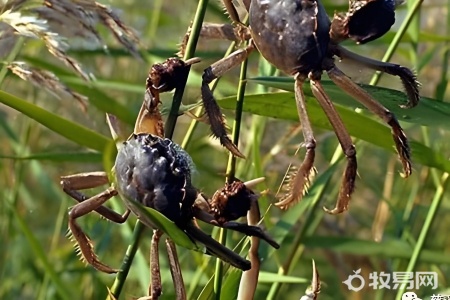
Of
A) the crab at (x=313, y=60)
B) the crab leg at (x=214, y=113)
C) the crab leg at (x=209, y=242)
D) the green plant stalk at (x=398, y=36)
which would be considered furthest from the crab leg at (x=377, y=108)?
the green plant stalk at (x=398, y=36)

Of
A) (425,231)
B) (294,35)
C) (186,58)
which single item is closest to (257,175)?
(425,231)

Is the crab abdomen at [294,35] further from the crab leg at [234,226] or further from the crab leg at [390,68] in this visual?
the crab leg at [234,226]

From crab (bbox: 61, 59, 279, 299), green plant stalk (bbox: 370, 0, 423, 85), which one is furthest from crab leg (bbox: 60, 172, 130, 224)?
green plant stalk (bbox: 370, 0, 423, 85)

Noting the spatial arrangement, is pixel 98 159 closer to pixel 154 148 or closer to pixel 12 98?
pixel 12 98

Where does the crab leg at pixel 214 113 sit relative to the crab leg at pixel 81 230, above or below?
above

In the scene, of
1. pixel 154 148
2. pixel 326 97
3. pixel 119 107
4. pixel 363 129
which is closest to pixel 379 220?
pixel 119 107

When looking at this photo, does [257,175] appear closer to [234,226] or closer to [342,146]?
[342,146]
